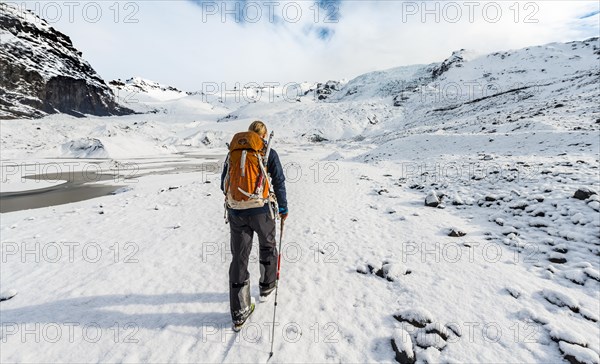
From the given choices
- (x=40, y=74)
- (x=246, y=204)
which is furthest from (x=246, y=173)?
(x=40, y=74)

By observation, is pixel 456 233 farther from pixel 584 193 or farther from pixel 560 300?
pixel 584 193

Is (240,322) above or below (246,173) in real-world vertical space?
below

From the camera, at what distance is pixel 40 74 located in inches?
3762

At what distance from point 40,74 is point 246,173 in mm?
136372

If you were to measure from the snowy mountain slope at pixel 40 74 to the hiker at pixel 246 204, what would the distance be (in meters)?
109

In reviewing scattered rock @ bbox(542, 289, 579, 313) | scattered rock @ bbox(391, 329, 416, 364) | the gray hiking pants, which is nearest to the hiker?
the gray hiking pants

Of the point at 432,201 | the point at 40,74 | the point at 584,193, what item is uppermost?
the point at 40,74

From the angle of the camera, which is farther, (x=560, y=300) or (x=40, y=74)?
(x=40, y=74)

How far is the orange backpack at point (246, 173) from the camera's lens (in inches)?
137

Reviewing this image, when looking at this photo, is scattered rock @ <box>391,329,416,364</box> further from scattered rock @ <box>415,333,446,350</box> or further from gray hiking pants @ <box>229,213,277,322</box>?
gray hiking pants @ <box>229,213,277,322</box>

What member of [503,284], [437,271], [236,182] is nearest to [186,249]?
[236,182]

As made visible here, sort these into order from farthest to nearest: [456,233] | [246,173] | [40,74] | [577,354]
Answer: [40,74] < [456,233] < [246,173] < [577,354]

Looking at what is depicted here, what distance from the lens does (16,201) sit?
13266 mm

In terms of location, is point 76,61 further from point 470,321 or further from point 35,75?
point 470,321
